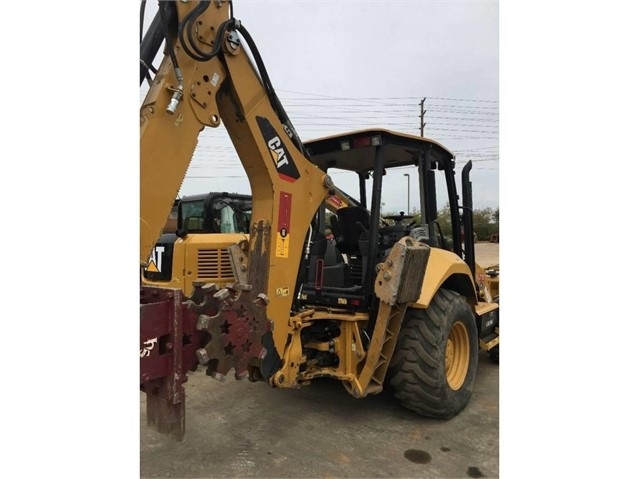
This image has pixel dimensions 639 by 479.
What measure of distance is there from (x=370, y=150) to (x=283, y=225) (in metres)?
1.48

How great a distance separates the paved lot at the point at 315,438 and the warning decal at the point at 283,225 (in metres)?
1.42

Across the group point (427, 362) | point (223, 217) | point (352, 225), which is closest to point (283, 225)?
point (352, 225)

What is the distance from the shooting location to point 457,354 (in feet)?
15.0

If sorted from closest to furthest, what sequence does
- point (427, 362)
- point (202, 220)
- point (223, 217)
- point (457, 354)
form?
point (427, 362), point (457, 354), point (223, 217), point (202, 220)

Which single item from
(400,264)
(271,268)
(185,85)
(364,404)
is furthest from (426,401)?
(185,85)

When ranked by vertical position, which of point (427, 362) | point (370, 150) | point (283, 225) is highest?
point (370, 150)

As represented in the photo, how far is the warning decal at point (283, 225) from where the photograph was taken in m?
A: 3.32

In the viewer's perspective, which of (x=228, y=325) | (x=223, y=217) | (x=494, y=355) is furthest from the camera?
(x=223, y=217)

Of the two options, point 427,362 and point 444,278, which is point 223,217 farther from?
point 427,362

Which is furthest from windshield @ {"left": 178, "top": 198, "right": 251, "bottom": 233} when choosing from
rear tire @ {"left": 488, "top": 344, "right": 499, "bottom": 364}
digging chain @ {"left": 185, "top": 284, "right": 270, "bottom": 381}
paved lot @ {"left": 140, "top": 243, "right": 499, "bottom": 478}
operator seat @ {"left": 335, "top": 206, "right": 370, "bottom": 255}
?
digging chain @ {"left": 185, "top": 284, "right": 270, "bottom": 381}

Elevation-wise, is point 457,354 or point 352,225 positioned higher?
point 352,225

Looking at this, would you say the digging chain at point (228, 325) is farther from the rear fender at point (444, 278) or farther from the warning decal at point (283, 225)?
the rear fender at point (444, 278)

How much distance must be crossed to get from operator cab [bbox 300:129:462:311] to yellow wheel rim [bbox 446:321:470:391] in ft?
2.78

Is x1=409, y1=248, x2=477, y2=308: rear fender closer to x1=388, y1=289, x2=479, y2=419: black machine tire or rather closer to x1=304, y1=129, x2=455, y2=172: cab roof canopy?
x1=388, y1=289, x2=479, y2=419: black machine tire
